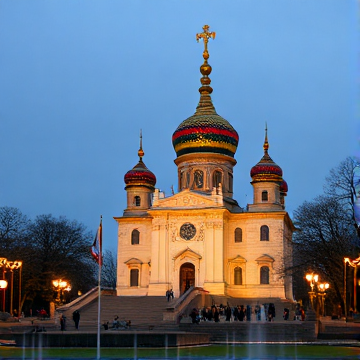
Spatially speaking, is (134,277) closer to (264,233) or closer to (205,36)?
(264,233)

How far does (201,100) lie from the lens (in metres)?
72.8

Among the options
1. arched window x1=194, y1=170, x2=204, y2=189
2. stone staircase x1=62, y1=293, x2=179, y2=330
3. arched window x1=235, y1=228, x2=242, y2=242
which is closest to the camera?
stone staircase x1=62, y1=293, x2=179, y2=330

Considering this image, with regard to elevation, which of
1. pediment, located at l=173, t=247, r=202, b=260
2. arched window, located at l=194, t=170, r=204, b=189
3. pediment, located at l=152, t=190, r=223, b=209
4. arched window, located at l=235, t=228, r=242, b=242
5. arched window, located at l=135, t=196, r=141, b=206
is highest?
arched window, located at l=194, t=170, r=204, b=189

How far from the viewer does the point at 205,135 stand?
68062mm

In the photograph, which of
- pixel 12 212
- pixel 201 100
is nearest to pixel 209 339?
pixel 201 100

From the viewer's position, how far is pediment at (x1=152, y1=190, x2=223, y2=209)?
62656 millimetres

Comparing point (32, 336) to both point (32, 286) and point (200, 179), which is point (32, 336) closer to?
point (200, 179)

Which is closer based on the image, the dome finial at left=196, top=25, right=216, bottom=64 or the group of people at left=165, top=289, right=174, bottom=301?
Answer: the group of people at left=165, top=289, right=174, bottom=301

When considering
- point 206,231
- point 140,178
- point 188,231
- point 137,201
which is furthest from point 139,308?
point 140,178

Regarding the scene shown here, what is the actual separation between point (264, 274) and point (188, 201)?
8488mm

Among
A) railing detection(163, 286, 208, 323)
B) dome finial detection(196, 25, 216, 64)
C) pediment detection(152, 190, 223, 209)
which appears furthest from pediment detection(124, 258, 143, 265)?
dome finial detection(196, 25, 216, 64)

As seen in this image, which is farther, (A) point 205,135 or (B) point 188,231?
(A) point 205,135

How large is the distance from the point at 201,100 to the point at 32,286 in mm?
23389

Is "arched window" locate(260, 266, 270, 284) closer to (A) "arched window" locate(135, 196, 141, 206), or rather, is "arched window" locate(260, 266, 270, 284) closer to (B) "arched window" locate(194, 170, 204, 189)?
(B) "arched window" locate(194, 170, 204, 189)
